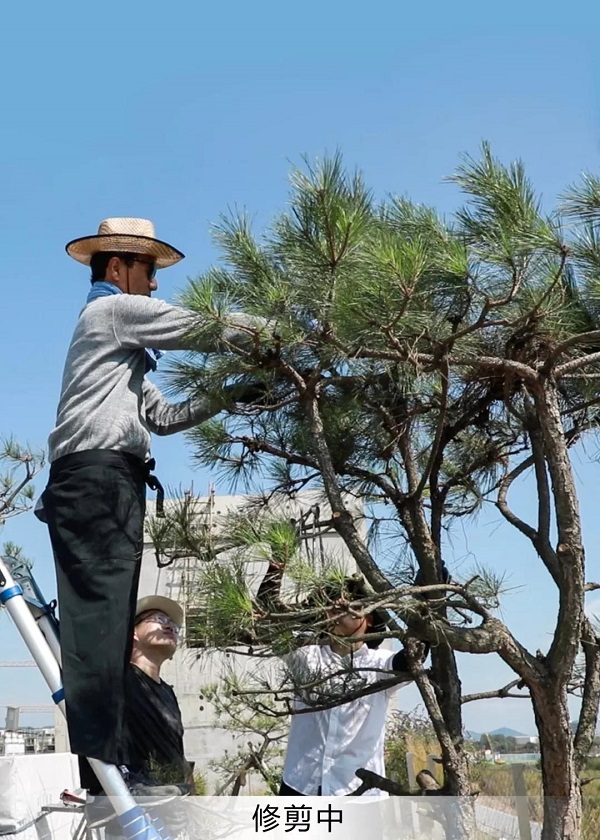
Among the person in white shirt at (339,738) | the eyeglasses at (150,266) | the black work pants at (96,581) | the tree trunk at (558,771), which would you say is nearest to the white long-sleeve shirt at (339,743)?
the person in white shirt at (339,738)

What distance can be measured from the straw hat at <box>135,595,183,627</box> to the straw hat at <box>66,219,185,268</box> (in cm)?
69

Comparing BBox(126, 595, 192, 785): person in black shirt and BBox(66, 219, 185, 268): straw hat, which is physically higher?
BBox(66, 219, 185, 268): straw hat

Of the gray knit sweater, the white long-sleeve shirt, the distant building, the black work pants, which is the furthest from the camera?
the distant building

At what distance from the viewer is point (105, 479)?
141 cm

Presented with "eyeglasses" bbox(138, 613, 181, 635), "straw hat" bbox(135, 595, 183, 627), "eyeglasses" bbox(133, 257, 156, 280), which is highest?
"eyeglasses" bbox(133, 257, 156, 280)

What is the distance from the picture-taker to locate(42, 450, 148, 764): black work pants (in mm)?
1332

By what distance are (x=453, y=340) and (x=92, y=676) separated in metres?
0.74

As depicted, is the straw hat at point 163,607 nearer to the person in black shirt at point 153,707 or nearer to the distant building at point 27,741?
the person in black shirt at point 153,707

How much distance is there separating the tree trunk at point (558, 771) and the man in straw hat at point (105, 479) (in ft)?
2.25

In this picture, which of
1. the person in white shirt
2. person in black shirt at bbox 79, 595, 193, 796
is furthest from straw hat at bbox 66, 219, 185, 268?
the person in white shirt

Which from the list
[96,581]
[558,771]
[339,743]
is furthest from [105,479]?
[339,743]

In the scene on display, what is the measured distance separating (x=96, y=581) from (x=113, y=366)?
1.13 feet

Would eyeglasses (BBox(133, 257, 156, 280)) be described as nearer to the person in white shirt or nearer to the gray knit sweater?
the gray knit sweater

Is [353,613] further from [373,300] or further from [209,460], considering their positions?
[209,460]
